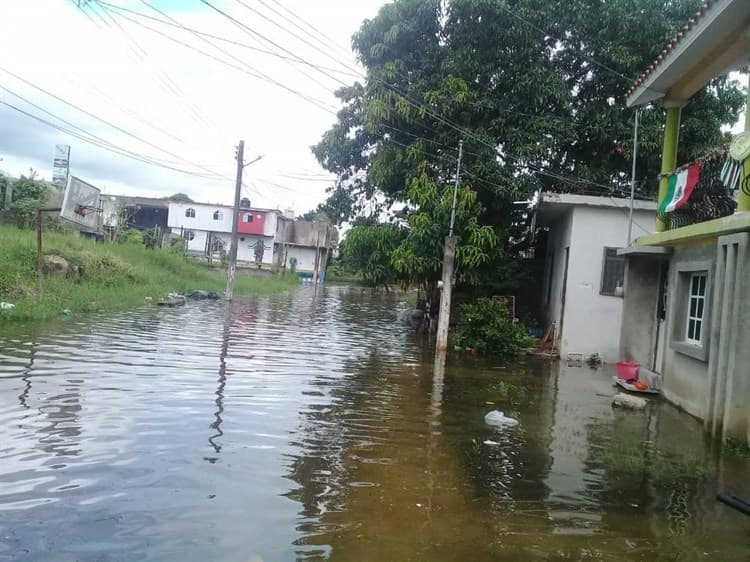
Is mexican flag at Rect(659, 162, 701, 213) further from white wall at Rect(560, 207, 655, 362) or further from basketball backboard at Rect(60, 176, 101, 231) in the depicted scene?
basketball backboard at Rect(60, 176, 101, 231)

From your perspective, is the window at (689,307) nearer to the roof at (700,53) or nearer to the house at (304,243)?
the roof at (700,53)

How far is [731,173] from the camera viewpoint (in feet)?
26.9

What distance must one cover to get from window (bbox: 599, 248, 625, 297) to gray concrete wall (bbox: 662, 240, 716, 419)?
466 cm

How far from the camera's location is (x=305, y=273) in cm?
5403

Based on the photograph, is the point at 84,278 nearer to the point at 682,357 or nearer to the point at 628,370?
the point at 628,370

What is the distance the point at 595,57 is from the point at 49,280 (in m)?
17.3

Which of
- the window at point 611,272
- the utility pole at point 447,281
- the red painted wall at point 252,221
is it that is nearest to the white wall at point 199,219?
the red painted wall at point 252,221

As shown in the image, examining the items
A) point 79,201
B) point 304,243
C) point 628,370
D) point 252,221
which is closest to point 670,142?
point 628,370

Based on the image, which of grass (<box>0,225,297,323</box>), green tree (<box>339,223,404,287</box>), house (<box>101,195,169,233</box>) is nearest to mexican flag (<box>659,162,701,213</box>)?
green tree (<box>339,223,404,287</box>)

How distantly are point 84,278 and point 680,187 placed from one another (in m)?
17.9

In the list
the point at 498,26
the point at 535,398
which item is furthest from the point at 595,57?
the point at 535,398

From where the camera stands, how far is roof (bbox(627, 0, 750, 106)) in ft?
26.9

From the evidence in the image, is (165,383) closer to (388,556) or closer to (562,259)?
(388,556)

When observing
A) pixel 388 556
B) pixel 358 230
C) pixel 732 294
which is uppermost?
pixel 358 230
